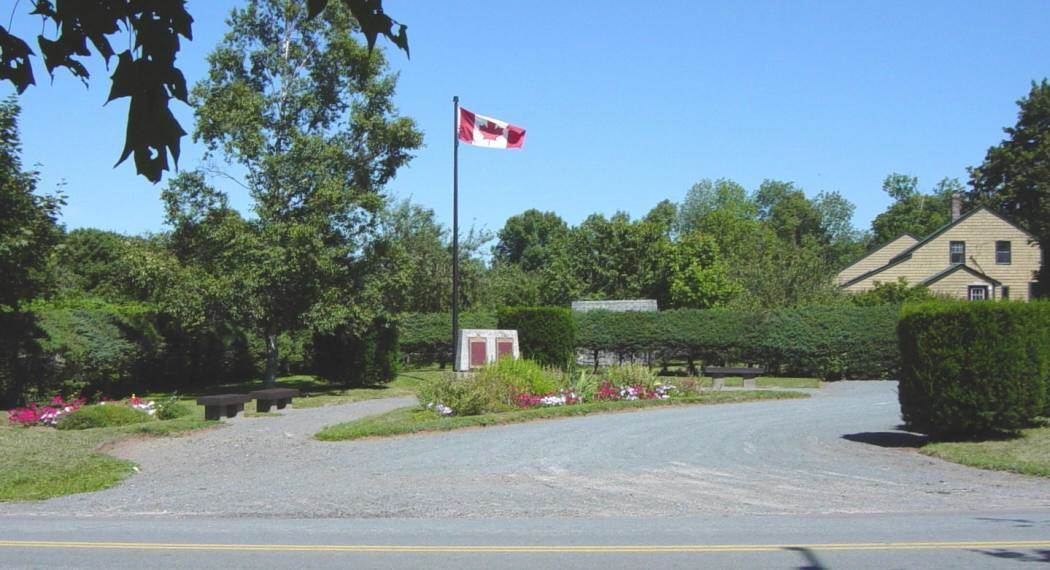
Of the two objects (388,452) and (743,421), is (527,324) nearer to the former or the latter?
(743,421)

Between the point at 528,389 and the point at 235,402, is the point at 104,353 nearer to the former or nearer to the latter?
the point at 235,402

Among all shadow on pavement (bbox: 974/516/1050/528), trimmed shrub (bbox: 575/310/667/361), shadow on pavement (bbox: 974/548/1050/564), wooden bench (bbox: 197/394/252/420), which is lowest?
shadow on pavement (bbox: 974/516/1050/528)

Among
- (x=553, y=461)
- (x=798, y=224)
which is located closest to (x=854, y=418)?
(x=553, y=461)

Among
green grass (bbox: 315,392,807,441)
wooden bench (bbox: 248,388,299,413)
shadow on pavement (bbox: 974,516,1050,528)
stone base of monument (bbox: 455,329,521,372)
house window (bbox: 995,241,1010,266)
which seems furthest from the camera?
house window (bbox: 995,241,1010,266)

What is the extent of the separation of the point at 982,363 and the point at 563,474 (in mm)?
6941

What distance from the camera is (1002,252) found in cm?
5484

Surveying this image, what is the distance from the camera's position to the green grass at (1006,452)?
Answer: 43.6ft

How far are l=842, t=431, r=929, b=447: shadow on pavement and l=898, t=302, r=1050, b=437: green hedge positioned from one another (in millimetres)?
1187

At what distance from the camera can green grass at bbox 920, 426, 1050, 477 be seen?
1329 centimetres

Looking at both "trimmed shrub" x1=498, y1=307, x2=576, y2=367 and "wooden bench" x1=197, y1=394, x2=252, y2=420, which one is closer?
"wooden bench" x1=197, y1=394, x2=252, y2=420

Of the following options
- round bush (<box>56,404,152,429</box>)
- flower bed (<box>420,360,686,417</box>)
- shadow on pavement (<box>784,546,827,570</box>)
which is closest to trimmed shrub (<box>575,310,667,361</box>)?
flower bed (<box>420,360,686,417</box>)

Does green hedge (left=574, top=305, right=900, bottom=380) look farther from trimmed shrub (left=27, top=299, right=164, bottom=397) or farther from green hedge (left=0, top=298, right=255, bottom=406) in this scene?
trimmed shrub (left=27, top=299, right=164, bottom=397)

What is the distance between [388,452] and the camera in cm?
1617

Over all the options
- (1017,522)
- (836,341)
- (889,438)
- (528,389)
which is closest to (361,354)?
(528,389)
